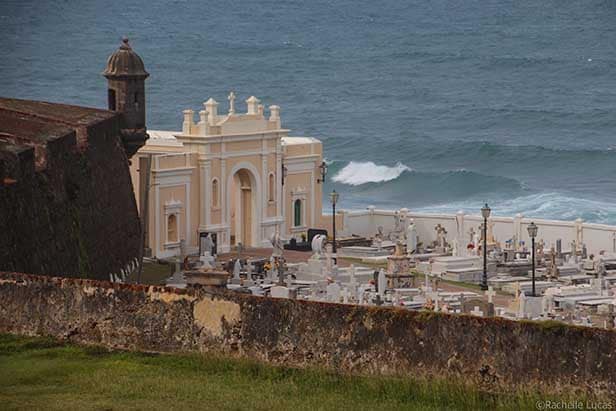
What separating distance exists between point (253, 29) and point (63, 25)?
20.8 metres

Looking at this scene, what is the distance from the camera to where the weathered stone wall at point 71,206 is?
96.5 feet

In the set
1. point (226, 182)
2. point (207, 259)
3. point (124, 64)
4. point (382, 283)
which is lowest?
point (382, 283)

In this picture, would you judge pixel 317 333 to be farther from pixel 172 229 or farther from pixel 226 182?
pixel 226 182

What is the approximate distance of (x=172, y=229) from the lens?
50719 millimetres

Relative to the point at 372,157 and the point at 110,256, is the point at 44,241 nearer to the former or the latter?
the point at 110,256

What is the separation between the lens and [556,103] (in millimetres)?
119750

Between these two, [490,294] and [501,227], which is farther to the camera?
[501,227]

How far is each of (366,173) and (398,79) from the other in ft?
158

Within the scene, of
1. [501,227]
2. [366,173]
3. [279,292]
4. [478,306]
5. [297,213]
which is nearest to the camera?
[478,306]

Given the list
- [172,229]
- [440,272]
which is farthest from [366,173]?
[440,272]

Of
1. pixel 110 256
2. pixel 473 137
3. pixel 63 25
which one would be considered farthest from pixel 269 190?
pixel 63 25

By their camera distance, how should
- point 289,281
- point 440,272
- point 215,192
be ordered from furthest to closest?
point 215,192 → point 440,272 → point 289,281

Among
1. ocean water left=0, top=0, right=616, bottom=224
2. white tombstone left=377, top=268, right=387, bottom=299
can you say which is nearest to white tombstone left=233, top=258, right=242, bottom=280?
white tombstone left=377, top=268, right=387, bottom=299

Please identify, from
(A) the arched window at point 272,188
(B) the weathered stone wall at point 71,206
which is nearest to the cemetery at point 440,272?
(A) the arched window at point 272,188
